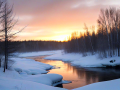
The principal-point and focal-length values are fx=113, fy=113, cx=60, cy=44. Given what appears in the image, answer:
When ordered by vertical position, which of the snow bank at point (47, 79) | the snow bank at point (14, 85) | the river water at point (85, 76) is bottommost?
the river water at point (85, 76)

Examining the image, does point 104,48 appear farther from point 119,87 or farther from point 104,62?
point 119,87

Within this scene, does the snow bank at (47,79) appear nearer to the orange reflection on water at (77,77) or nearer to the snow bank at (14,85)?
the orange reflection on water at (77,77)

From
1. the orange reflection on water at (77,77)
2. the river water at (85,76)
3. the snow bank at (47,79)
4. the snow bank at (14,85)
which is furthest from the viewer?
the river water at (85,76)

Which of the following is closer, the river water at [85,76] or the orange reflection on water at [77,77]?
the orange reflection on water at [77,77]

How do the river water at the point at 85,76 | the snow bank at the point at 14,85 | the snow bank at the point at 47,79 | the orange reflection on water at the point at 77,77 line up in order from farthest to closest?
the river water at the point at 85,76
the orange reflection on water at the point at 77,77
the snow bank at the point at 47,79
the snow bank at the point at 14,85

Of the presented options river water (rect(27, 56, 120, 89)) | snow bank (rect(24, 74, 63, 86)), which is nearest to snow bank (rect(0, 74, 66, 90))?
snow bank (rect(24, 74, 63, 86))

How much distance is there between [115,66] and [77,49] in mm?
27982

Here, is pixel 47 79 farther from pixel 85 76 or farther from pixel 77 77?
pixel 85 76

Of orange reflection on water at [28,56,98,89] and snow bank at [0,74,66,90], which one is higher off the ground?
snow bank at [0,74,66,90]

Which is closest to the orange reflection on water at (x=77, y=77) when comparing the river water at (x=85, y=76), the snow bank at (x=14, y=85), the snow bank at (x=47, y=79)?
the river water at (x=85, y=76)

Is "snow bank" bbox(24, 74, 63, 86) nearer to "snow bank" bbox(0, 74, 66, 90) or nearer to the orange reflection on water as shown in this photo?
the orange reflection on water

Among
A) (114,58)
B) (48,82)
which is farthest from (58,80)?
(114,58)

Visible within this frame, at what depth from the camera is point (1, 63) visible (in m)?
15.5

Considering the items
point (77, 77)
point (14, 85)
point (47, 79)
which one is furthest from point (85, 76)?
point (14, 85)
